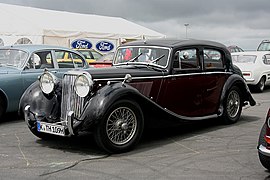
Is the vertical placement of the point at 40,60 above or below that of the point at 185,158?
above

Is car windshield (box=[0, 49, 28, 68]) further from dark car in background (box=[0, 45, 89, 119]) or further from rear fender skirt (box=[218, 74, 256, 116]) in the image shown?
rear fender skirt (box=[218, 74, 256, 116])

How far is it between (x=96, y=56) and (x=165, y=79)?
1424cm

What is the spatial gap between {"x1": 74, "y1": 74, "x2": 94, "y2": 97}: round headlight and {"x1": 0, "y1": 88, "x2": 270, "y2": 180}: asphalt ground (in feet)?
2.27

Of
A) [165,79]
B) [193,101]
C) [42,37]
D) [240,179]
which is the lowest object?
[240,179]

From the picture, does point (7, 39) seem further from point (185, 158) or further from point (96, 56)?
point (185, 158)

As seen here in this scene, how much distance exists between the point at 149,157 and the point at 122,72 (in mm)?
1425

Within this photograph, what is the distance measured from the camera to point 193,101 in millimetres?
6988

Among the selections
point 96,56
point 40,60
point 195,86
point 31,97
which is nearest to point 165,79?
point 195,86

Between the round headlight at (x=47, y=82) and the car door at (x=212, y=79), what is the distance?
277 centimetres

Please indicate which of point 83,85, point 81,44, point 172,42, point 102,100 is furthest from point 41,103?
point 81,44

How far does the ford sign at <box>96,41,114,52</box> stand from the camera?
25.0m

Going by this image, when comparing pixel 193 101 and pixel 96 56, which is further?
pixel 96 56

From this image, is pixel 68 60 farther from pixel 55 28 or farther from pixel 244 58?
pixel 55 28

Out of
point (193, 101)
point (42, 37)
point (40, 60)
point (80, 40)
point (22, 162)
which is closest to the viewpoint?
point (22, 162)
